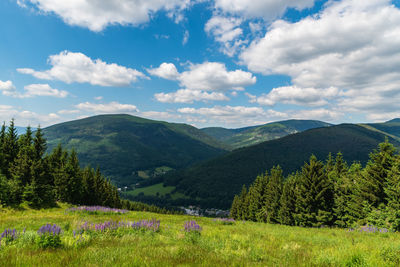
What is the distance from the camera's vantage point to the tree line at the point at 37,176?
24188mm

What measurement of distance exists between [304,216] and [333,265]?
42048 mm

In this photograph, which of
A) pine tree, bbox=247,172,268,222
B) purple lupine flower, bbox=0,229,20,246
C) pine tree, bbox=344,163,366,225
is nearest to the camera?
purple lupine flower, bbox=0,229,20,246

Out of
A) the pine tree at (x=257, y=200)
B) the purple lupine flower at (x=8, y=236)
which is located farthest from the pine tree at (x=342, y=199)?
the purple lupine flower at (x=8, y=236)

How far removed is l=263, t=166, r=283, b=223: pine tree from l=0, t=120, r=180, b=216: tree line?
153 ft

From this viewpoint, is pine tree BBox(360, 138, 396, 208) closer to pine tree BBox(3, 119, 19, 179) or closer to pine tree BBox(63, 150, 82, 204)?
pine tree BBox(63, 150, 82, 204)

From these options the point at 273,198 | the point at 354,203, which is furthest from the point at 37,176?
the point at 273,198

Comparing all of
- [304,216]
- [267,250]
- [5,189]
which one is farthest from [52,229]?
[304,216]

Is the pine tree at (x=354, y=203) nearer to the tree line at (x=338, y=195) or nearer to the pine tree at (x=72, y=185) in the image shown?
the tree line at (x=338, y=195)

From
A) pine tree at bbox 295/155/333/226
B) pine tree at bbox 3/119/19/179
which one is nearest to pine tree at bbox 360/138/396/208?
pine tree at bbox 295/155/333/226

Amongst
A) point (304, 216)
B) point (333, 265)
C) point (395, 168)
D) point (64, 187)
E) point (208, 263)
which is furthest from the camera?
point (304, 216)

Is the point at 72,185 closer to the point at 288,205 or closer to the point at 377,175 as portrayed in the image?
the point at 288,205

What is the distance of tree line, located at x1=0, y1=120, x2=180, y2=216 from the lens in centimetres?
2419

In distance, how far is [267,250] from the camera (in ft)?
22.4

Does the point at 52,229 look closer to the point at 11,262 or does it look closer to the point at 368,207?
the point at 11,262
